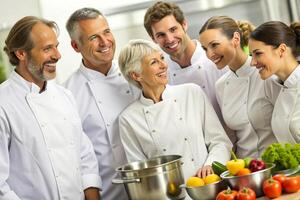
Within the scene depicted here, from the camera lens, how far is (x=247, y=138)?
277 centimetres

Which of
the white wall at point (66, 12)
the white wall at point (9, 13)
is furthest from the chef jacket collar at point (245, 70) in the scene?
the white wall at point (9, 13)

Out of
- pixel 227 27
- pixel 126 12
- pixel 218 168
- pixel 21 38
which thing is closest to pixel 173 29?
pixel 227 27

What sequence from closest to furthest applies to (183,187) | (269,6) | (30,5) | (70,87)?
(183,187), (70,87), (269,6), (30,5)

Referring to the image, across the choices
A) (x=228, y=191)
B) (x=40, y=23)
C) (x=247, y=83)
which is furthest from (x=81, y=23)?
(x=228, y=191)

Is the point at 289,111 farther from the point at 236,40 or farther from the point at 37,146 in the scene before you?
the point at 37,146

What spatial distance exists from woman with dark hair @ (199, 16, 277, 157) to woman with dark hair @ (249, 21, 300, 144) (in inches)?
5.0

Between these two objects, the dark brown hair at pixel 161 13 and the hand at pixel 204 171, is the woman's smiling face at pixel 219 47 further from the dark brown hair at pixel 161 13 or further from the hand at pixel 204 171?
the hand at pixel 204 171

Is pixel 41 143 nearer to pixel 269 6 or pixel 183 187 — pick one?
pixel 183 187

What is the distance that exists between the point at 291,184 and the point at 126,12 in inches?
109

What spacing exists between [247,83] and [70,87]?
2.88 feet

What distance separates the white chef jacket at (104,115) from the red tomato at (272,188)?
931 millimetres

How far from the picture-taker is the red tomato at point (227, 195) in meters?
2.09

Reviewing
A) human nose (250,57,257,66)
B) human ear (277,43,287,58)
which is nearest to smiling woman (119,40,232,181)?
human nose (250,57,257,66)

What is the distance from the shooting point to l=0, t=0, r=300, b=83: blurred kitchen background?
14.1 ft
